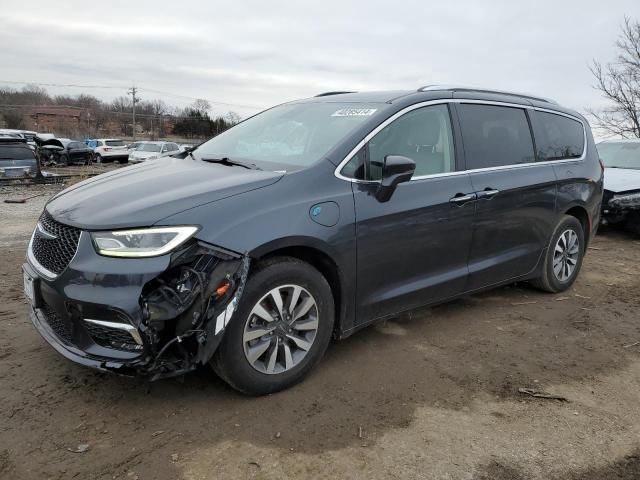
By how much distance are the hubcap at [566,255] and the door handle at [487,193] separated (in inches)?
51.3

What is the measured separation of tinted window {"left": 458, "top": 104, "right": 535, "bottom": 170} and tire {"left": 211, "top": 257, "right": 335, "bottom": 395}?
1.74 metres

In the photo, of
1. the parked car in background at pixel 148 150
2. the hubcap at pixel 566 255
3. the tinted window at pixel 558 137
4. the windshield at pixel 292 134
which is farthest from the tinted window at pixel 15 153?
the hubcap at pixel 566 255

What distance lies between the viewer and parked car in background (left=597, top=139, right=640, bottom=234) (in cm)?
807

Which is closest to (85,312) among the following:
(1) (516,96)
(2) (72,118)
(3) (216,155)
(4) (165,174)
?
(4) (165,174)

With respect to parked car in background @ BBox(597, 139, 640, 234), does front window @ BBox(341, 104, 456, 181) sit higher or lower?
higher

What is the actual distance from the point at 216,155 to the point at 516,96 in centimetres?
276

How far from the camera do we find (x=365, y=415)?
2.91 m

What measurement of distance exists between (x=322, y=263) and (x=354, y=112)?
1193 millimetres

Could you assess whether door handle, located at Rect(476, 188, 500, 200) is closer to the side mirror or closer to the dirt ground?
the side mirror

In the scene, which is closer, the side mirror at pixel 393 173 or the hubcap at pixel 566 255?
the side mirror at pixel 393 173

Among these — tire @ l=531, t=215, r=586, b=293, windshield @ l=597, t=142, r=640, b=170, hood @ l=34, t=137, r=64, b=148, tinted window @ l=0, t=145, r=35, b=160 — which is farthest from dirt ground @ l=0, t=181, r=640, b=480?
hood @ l=34, t=137, r=64, b=148

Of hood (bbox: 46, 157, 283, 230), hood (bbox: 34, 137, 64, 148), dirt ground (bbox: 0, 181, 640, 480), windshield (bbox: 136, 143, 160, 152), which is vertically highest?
hood (bbox: 34, 137, 64, 148)

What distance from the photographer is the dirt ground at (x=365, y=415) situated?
248 centimetres

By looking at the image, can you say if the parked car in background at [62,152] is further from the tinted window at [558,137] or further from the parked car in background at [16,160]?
the tinted window at [558,137]
